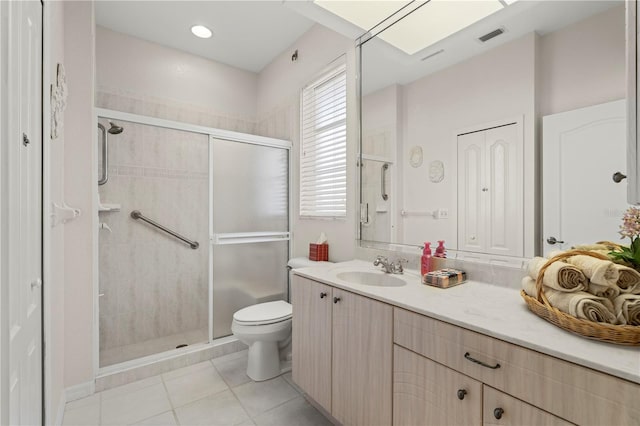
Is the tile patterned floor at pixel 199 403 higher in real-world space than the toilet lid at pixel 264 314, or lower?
lower

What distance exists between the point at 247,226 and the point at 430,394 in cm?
190

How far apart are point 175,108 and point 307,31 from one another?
1.42 metres

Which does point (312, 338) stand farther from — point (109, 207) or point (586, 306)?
point (109, 207)

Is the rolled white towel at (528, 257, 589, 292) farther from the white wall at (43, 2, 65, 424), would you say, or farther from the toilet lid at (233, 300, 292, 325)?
the white wall at (43, 2, 65, 424)

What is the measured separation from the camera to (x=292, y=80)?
2.74 meters

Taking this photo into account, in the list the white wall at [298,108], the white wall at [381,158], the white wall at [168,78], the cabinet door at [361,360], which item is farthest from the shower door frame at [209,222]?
the cabinet door at [361,360]

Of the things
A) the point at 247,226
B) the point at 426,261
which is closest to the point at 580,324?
the point at 426,261

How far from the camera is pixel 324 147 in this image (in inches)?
95.3

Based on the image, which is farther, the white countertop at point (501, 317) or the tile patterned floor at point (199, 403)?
the tile patterned floor at point (199, 403)

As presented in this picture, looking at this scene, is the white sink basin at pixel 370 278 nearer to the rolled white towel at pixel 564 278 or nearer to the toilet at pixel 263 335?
the toilet at pixel 263 335

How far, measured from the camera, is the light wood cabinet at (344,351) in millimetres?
1243

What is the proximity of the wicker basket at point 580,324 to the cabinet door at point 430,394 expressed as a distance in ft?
1.01

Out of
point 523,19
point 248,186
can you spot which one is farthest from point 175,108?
point 523,19

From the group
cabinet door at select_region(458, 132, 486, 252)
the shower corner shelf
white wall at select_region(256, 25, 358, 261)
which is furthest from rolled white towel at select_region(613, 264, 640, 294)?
the shower corner shelf
